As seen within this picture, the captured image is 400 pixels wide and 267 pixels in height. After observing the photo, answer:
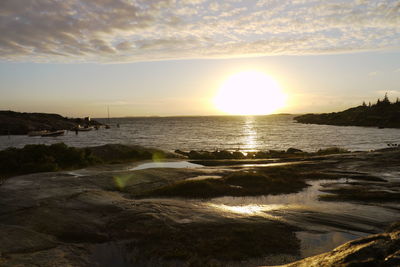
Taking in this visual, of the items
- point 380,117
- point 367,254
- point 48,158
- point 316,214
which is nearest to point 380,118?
point 380,117

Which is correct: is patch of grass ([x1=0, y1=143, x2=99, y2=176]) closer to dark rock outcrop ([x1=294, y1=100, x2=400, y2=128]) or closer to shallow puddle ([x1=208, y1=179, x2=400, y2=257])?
shallow puddle ([x1=208, y1=179, x2=400, y2=257])

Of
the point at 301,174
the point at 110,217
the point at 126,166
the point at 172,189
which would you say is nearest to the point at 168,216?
the point at 110,217

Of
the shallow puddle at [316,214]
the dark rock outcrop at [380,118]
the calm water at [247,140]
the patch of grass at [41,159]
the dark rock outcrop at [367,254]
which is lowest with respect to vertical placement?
the calm water at [247,140]

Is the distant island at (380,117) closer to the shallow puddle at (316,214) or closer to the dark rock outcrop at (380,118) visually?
the dark rock outcrop at (380,118)

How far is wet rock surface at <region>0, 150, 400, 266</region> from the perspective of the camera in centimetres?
938

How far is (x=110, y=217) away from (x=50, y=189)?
6.92 metres

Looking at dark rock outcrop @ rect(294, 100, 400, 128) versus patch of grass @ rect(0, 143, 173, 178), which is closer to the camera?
patch of grass @ rect(0, 143, 173, 178)

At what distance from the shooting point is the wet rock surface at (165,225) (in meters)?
9.38

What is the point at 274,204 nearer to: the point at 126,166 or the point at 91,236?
the point at 91,236

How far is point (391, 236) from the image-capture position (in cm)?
607

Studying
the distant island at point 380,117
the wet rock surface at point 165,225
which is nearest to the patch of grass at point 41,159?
the wet rock surface at point 165,225

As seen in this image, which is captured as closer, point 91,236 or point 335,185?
point 91,236

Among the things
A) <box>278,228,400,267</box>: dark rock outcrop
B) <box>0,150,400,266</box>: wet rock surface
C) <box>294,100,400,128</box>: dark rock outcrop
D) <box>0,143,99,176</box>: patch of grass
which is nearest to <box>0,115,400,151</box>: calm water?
<box>294,100,400,128</box>: dark rock outcrop

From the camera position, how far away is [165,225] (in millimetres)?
12227
